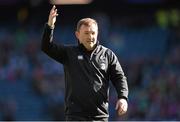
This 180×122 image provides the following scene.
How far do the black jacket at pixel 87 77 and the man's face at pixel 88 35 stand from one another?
61mm

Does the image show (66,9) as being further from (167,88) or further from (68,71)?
(68,71)

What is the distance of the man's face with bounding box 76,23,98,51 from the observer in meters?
6.53

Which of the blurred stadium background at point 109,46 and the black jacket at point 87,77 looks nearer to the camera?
the black jacket at point 87,77


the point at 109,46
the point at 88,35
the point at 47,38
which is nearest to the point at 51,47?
the point at 47,38

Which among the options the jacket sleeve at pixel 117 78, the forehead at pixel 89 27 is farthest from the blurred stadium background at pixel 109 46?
the forehead at pixel 89 27

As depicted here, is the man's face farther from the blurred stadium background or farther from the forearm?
the blurred stadium background

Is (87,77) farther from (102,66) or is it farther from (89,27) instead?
(89,27)

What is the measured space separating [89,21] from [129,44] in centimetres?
1396

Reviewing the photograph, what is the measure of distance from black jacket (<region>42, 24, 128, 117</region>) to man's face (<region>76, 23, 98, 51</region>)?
0.20ft

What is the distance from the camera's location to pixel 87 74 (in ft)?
21.3

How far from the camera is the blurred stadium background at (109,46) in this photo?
19.0 meters

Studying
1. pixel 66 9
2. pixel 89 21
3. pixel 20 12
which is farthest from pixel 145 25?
pixel 89 21

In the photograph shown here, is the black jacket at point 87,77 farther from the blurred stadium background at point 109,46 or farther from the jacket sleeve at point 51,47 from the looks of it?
the blurred stadium background at point 109,46

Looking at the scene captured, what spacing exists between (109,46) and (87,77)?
1371 centimetres
